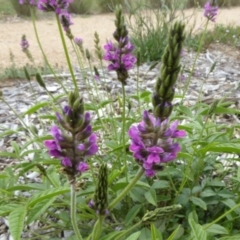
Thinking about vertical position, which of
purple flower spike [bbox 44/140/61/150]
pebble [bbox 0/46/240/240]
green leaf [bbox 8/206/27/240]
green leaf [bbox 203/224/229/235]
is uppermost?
purple flower spike [bbox 44/140/61/150]

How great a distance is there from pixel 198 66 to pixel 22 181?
365 cm

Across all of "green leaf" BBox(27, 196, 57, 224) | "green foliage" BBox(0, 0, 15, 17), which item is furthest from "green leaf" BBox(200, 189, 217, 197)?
"green foliage" BBox(0, 0, 15, 17)

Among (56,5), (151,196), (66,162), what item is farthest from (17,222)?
(56,5)

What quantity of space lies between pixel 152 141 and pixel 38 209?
2.15 ft

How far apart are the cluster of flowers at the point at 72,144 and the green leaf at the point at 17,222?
36 cm

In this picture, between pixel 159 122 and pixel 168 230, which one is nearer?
pixel 159 122

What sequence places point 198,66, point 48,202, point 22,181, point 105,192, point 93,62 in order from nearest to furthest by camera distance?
point 105,192 < point 48,202 < point 22,181 < point 198,66 < point 93,62

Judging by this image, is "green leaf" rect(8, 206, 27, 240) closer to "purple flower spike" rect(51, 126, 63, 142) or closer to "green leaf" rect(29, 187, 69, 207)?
"green leaf" rect(29, 187, 69, 207)

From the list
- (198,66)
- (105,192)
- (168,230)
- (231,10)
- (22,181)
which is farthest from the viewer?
(231,10)

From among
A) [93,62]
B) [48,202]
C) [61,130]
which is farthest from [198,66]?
[61,130]

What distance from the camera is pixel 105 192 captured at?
124 centimetres

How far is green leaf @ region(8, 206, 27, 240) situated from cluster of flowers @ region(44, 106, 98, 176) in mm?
364

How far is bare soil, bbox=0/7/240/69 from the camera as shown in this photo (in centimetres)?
823

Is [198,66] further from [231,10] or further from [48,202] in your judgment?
[231,10]
